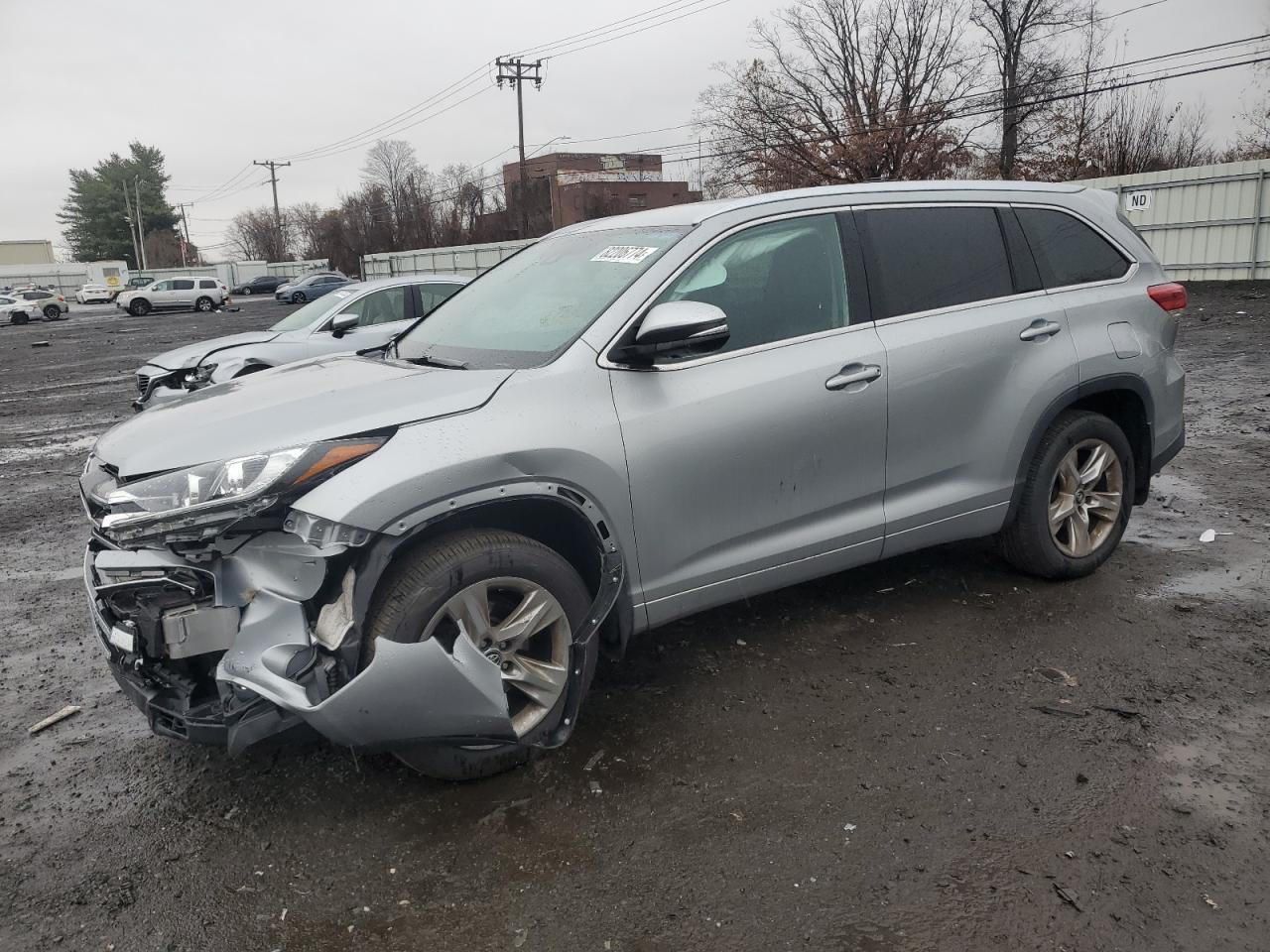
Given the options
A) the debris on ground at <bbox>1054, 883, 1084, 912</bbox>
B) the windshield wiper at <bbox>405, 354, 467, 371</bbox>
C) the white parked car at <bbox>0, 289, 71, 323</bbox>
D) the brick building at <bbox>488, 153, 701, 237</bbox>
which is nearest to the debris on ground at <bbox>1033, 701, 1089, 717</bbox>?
the debris on ground at <bbox>1054, 883, 1084, 912</bbox>

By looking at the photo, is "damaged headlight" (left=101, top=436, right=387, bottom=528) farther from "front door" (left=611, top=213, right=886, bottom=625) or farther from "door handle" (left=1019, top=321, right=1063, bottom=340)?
"door handle" (left=1019, top=321, right=1063, bottom=340)

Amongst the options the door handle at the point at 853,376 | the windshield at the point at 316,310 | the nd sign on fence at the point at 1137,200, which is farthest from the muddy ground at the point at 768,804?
the nd sign on fence at the point at 1137,200

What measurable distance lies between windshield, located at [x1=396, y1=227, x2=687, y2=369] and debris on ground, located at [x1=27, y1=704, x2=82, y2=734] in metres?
1.95

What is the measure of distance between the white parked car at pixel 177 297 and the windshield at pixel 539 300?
43.9 metres

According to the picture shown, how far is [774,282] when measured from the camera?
12.3 feet

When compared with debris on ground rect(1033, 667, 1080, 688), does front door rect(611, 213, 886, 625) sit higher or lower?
higher

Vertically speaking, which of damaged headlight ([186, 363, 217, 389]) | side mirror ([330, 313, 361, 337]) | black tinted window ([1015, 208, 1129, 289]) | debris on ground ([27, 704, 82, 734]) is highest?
black tinted window ([1015, 208, 1129, 289])

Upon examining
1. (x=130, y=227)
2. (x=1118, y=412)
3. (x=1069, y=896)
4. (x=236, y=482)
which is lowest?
(x=1069, y=896)

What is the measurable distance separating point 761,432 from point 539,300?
1.06 m

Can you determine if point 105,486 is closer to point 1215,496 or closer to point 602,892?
point 602,892

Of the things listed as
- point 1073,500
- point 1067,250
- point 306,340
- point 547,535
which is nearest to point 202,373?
point 306,340

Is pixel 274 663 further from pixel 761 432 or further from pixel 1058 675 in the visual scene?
pixel 1058 675

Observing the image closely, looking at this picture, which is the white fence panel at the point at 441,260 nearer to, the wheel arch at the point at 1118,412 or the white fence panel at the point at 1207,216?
the white fence panel at the point at 1207,216

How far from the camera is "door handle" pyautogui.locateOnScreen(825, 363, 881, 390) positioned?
144 inches
